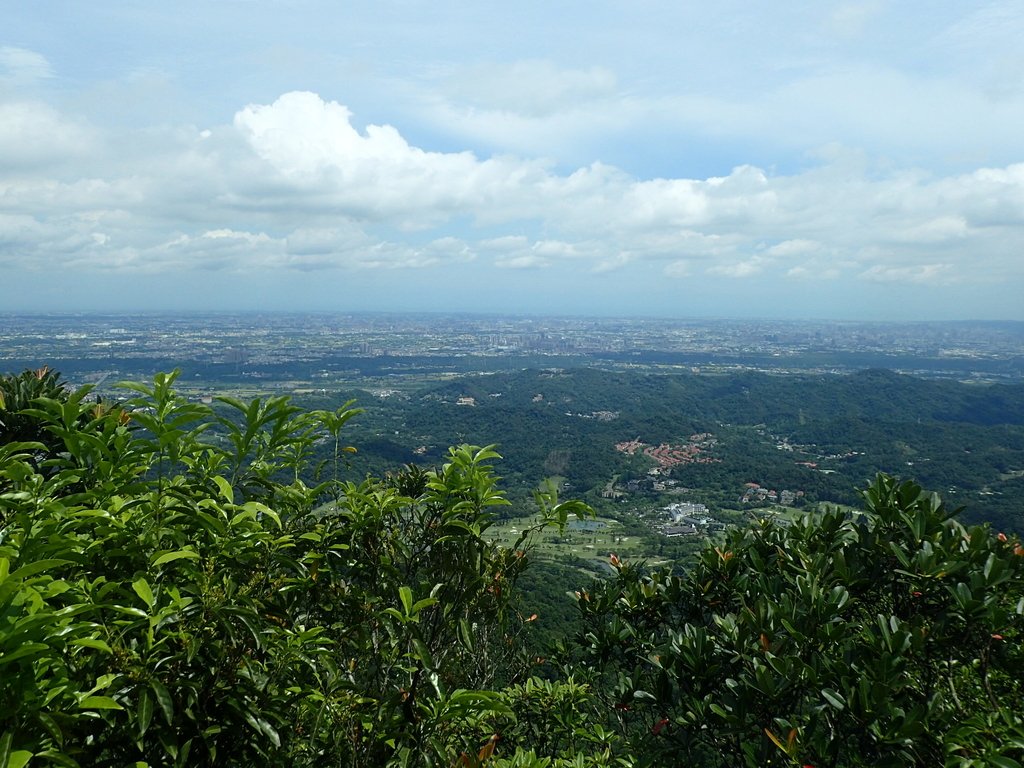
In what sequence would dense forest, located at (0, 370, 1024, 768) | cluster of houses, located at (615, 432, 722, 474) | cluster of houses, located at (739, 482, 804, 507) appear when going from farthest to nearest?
1. cluster of houses, located at (615, 432, 722, 474)
2. cluster of houses, located at (739, 482, 804, 507)
3. dense forest, located at (0, 370, 1024, 768)

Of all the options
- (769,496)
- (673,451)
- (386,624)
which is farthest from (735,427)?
(386,624)

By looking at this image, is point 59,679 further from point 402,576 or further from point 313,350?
point 313,350

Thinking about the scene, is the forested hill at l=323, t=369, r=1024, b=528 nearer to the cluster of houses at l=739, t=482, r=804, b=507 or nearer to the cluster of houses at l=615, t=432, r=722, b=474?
the cluster of houses at l=615, t=432, r=722, b=474

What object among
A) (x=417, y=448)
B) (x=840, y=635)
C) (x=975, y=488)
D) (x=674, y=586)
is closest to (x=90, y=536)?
(x=840, y=635)

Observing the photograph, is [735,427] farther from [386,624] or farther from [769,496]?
[386,624]

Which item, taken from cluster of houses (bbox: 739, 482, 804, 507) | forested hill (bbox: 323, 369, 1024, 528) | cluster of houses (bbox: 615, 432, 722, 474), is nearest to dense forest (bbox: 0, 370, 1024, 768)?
forested hill (bbox: 323, 369, 1024, 528)

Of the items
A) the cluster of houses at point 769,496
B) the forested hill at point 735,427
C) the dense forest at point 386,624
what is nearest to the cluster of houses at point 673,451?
the forested hill at point 735,427
